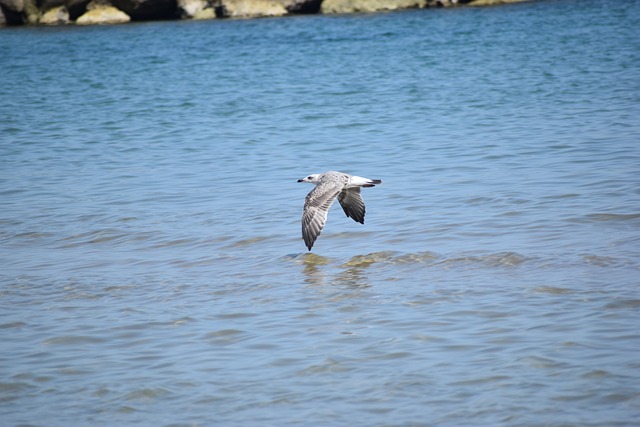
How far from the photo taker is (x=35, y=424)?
677 cm

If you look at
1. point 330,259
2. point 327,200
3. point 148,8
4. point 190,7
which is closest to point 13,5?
point 148,8

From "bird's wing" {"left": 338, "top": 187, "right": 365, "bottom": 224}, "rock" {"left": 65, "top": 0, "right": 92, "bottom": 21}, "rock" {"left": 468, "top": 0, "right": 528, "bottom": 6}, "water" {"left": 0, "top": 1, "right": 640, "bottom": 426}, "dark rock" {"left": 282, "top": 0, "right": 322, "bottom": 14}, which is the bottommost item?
"water" {"left": 0, "top": 1, "right": 640, "bottom": 426}

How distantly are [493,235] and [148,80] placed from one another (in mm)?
21655

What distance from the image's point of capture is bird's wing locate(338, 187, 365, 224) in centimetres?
1177

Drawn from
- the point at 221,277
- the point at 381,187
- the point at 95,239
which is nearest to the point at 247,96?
the point at 381,187

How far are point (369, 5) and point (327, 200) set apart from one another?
4345cm

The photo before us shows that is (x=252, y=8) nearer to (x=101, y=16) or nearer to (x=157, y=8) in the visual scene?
(x=157, y=8)

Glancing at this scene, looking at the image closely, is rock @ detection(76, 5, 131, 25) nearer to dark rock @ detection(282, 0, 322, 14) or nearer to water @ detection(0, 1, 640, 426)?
dark rock @ detection(282, 0, 322, 14)

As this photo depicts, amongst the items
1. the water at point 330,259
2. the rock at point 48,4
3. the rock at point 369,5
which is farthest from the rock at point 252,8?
the water at point 330,259

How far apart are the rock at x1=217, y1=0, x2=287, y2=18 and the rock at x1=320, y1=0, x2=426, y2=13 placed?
2.96 meters

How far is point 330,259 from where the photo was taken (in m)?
10.9

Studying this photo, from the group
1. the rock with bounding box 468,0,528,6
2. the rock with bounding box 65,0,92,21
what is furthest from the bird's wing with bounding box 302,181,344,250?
the rock with bounding box 65,0,92,21

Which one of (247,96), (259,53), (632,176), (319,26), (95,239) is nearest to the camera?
(95,239)

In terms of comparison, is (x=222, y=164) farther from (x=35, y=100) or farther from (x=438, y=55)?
(x=438, y=55)
